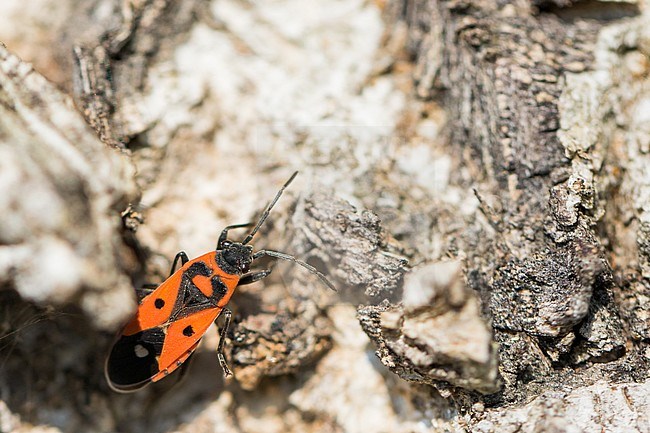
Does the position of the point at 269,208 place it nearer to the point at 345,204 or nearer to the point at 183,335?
the point at 345,204

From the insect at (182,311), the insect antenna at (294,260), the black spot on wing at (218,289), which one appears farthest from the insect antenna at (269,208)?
the black spot on wing at (218,289)

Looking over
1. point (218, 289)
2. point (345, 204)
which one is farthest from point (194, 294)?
point (345, 204)

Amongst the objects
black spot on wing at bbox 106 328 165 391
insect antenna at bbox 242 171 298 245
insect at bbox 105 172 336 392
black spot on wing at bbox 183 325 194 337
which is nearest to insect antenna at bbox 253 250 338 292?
insect at bbox 105 172 336 392

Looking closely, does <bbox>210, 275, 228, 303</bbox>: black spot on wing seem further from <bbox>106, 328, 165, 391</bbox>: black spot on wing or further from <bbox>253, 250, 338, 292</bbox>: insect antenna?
<bbox>106, 328, 165, 391</bbox>: black spot on wing

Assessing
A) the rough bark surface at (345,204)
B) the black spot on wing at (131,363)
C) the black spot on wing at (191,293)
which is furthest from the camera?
the black spot on wing at (191,293)

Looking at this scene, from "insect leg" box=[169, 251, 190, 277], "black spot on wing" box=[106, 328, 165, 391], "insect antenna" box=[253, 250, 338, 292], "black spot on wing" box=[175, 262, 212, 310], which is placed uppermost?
"insect antenna" box=[253, 250, 338, 292]

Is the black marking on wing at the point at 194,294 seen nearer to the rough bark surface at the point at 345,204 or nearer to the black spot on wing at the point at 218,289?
the black spot on wing at the point at 218,289

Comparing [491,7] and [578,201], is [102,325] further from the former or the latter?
[491,7]
